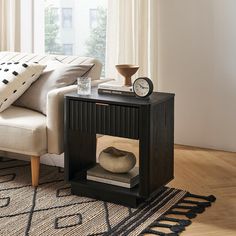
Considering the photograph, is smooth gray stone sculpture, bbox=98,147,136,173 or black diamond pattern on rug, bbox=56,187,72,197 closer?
smooth gray stone sculpture, bbox=98,147,136,173

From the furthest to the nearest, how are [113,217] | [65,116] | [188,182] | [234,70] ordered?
[234,70] → [188,182] → [65,116] → [113,217]

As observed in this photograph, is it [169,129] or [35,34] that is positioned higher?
[35,34]

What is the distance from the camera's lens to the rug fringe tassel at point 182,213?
110 inches

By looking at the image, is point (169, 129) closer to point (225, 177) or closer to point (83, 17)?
point (225, 177)

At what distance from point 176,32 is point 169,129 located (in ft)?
4.24

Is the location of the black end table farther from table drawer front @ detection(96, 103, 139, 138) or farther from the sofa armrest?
the sofa armrest

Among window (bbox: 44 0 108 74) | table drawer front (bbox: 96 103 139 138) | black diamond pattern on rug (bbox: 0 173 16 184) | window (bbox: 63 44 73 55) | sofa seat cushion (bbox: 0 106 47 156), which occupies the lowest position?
black diamond pattern on rug (bbox: 0 173 16 184)

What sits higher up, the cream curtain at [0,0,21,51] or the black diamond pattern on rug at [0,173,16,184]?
the cream curtain at [0,0,21,51]

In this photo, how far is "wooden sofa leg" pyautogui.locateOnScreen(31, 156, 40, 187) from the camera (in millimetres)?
3363

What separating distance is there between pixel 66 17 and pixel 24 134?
1.86 meters

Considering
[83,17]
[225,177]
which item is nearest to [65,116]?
[225,177]

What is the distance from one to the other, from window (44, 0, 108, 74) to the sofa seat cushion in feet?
5.11

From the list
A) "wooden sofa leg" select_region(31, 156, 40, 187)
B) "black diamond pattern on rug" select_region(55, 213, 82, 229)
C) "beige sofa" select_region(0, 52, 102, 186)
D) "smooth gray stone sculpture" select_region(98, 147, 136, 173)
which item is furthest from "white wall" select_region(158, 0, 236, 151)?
"black diamond pattern on rug" select_region(55, 213, 82, 229)

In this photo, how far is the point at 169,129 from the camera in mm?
3205
